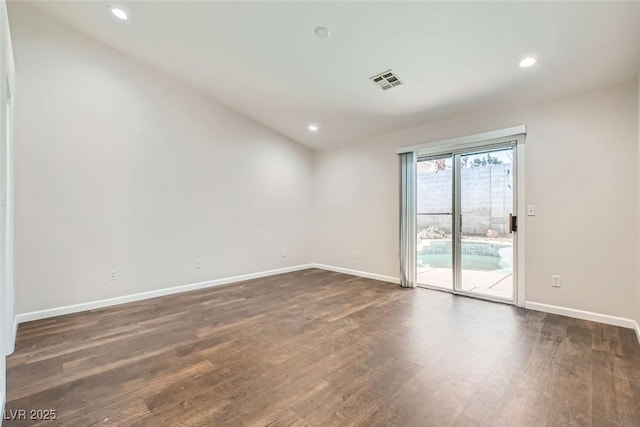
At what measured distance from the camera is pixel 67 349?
98.1 inches

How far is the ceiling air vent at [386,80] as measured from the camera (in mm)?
3299

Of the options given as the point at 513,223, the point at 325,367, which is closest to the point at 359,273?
the point at 513,223

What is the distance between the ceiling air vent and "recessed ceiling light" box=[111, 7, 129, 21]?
2819 mm

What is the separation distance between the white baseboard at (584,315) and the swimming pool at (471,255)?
1.77 feet

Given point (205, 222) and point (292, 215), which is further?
point (292, 215)

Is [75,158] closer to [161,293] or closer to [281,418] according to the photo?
[161,293]

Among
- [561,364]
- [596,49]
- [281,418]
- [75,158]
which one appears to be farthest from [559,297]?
[75,158]

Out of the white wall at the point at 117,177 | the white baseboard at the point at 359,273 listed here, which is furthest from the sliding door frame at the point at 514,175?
the white wall at the point at 117,177

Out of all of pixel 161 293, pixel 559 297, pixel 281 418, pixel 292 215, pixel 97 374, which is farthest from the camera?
pixel 292 215

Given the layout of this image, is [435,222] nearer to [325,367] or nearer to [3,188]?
[325,367]

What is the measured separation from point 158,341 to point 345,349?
5.72ft

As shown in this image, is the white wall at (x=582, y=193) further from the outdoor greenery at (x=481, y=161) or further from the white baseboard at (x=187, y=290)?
the outdoor greenery at (x=481, y=161)

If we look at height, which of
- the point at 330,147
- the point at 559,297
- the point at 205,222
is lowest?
the point at 559,297

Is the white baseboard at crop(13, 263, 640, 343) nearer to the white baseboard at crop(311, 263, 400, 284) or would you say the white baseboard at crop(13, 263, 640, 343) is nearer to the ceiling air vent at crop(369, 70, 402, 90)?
the white baseboard at crop(311, 263, 400, 284)
